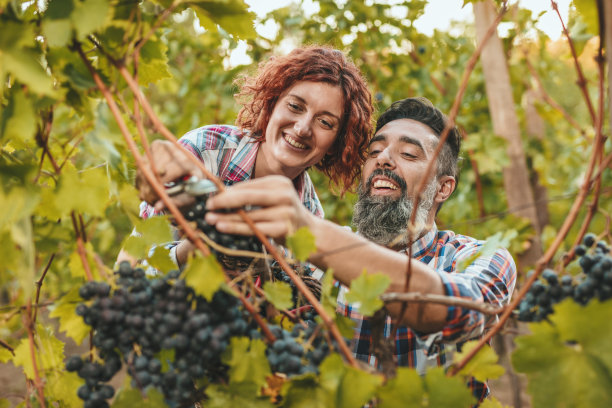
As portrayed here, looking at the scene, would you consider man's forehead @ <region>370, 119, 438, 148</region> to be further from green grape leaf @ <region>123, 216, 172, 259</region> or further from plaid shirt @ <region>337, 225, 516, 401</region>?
green grape leaf @ <region>123, 216, 172, 259</region>

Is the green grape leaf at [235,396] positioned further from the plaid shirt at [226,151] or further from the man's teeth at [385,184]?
the man's teeth at [385,184]

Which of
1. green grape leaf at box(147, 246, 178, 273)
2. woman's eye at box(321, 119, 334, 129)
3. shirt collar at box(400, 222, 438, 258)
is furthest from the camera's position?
woman's eye at box(321, 119, 334, 129)

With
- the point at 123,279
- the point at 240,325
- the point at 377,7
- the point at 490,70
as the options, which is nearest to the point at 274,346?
the point at 240,325

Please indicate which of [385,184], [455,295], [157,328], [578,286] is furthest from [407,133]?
[157,328]

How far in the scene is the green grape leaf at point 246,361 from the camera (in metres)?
0.69

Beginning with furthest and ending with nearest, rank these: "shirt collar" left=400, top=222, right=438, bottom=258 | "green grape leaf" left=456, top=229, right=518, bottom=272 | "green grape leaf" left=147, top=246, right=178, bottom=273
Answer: "shirt collar" left=400, top=222, right=438, bottom=258 → "green grape leaf" left=456, top=229, right=518, bottom=272 → "green grape leaf" left=147, top=246, right=178, bottom=273

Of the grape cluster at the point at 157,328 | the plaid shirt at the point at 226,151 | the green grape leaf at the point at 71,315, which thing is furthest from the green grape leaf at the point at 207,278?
the plaid shirt at the point at 226,151

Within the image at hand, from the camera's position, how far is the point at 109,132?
0.74 m

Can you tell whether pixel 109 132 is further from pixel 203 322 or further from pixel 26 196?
pixel 203 322

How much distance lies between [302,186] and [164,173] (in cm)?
143

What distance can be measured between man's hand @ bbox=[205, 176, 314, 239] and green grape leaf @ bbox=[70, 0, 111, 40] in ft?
0.97

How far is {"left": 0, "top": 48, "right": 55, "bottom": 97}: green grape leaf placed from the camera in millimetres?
665

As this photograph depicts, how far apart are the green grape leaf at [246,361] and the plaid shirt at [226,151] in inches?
44.9

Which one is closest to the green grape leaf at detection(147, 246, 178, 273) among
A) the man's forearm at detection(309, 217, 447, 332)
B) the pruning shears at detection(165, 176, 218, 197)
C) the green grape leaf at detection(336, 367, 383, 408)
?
the pruning shears at detection(165, 176, 218, 197)
